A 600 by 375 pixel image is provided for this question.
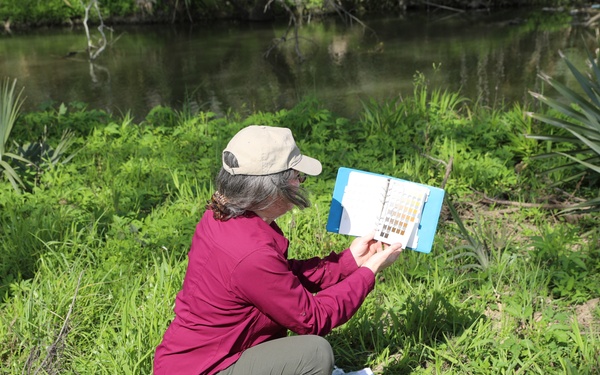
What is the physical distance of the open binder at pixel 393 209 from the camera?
2377 mm

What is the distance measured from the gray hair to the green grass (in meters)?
1.02

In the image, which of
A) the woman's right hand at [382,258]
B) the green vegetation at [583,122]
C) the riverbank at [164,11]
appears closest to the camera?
the woman's right hand at [382,258]

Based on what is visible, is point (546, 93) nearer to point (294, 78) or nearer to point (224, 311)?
point (294, 78)

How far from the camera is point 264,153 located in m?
2.03

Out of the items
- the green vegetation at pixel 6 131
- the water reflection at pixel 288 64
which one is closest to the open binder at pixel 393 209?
the green vegetation at pixel 6 131

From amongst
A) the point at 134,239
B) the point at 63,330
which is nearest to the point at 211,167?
the point at 134,239

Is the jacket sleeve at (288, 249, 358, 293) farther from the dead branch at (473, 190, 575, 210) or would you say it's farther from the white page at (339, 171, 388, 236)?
the dead branch at (473, 190, 575, 210)

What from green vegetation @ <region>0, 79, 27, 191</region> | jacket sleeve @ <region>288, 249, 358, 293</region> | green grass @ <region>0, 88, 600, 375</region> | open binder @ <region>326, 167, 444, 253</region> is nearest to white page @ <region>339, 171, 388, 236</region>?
open binder @ <region>326, 167, 444, 253</region>

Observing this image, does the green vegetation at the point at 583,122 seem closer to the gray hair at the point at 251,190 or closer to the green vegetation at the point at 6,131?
the gray hair at the point at 251,190

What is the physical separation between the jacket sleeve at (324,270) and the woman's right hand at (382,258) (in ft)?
0.34

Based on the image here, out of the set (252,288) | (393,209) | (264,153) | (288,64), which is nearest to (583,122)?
(393,209)

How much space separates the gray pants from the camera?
2.15m

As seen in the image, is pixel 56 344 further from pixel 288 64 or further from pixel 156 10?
pixel 156 10

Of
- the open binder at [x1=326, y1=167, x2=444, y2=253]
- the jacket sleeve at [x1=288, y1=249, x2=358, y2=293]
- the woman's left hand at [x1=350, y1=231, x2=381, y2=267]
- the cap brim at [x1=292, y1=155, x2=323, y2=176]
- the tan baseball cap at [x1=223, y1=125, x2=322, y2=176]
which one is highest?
the tan baseball cap at [x1=223, y1=125, x2=322, y2=176]
